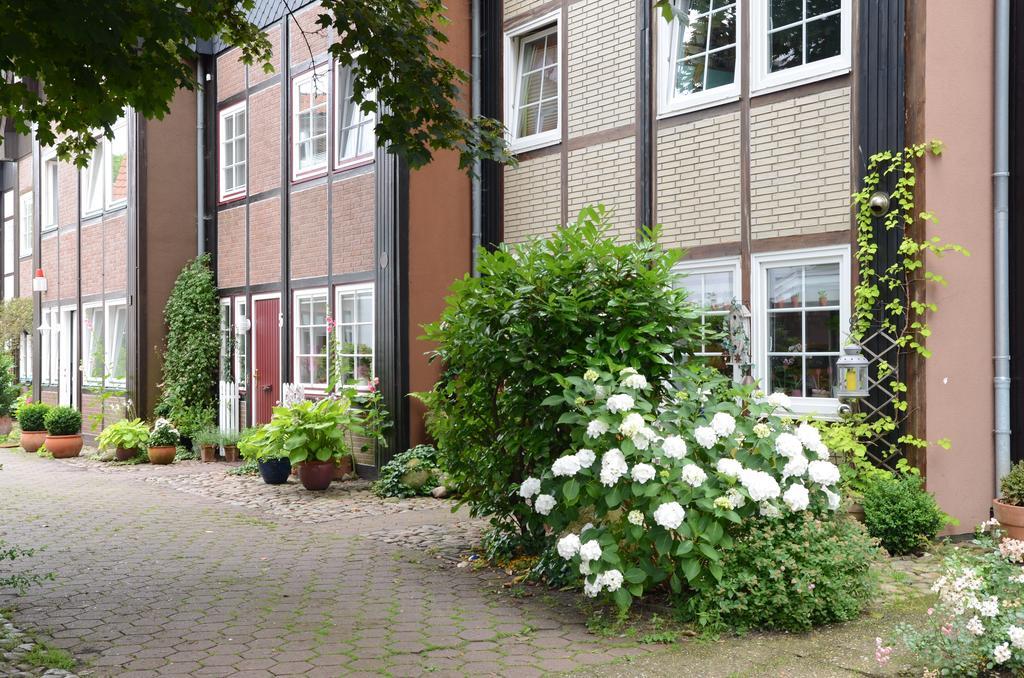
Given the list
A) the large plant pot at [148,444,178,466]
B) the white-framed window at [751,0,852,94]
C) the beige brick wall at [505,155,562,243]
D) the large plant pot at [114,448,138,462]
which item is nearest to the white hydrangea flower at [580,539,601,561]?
the white-framed window at [751,0,852,94]

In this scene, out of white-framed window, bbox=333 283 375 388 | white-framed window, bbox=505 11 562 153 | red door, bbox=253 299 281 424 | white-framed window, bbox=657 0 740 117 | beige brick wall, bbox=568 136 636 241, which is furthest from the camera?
red door, bbox=253 299 281 424

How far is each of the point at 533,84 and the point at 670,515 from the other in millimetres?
7621

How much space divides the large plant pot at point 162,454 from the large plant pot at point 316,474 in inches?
168

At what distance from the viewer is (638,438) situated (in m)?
5.25

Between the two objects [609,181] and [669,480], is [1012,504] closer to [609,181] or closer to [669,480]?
[669,480]

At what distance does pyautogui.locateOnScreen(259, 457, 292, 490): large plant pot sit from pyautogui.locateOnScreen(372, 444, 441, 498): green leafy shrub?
142cm

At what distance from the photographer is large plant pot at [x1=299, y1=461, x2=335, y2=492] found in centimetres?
1084

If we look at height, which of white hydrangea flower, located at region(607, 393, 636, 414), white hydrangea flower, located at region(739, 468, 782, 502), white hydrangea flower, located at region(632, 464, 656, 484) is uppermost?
white hydrangea flower, located at region(607, 393, 636, 414)

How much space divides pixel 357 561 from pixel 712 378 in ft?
10.3

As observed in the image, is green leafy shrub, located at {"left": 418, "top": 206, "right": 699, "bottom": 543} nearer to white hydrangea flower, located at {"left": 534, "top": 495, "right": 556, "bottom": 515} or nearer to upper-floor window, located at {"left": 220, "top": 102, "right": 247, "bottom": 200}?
white hydrangea flower, located at {"left": 534, "top": 495, "right": 556, "bottom": 515}

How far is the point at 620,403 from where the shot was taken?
534 centimetres

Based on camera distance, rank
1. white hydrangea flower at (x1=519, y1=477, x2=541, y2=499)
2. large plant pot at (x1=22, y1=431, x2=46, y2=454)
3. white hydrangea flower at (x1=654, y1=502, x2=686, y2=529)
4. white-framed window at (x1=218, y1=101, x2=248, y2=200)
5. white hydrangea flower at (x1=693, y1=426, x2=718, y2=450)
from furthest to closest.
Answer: large plant pot at (x1=22, y1=431, x2=46, y2=454), white-framed window at (x1=218, y1=101, x2=248, y2=200), white hydrangea flower at (x1=519, y1=477, x2=541, y2=499), white hydrangea flower at (x1=693, y1=426, x2=718, y2=450), white hydrangea flower at (x1=654, y1=502, x2=686, y2=529)

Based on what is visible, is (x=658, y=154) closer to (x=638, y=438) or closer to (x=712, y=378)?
(x=712, y=378)

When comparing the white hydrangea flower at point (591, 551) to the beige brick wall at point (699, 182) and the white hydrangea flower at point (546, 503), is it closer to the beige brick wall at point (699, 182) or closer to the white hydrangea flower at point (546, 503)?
the white hydrangea flower at point (546, 503)
